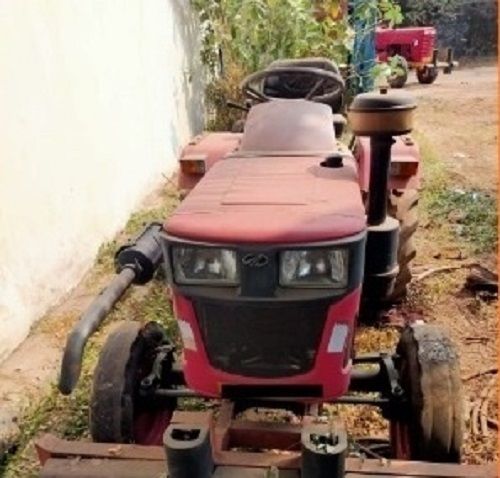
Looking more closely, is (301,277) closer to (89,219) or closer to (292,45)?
(89,219)

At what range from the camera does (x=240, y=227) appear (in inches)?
70.5

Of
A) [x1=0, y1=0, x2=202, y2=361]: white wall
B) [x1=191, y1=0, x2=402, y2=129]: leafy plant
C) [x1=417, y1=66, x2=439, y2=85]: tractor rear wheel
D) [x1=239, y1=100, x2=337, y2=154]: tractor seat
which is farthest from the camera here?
[x1=417, y1=66, x2=439, y2=85]: tractor rear wheel

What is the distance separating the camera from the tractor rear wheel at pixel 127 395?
2188 mm

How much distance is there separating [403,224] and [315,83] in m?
0.88

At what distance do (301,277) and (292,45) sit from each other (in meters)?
6.27

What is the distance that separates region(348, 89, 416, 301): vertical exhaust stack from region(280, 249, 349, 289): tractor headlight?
2.31ft

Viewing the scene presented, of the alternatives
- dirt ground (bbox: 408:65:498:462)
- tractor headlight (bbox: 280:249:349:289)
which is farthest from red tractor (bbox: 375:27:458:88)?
tractor headlight (bbox: 280:249:349:289)

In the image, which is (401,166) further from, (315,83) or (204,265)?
(204,265)

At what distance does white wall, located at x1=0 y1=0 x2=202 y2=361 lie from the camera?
3492 millimetres

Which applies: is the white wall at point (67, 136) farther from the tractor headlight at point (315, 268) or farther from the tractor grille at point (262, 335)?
the tractor headlight at point (315, 268)

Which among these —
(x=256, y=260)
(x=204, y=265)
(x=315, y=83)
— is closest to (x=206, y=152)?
(x=315, y=83)

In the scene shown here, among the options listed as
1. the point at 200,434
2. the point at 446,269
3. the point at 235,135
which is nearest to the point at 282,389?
the point at 200,434

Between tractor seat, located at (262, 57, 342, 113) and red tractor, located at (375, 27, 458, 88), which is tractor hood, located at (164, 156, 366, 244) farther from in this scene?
red tractor, located at (375, 27, 458, 88)

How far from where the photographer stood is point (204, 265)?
1843 mm
